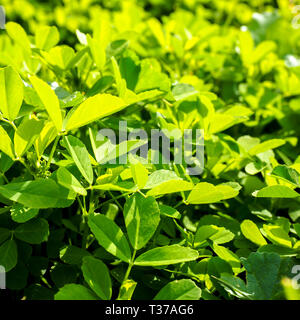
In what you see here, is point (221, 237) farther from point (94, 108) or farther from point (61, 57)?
point (61, 57)

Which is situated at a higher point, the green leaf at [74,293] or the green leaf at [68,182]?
the green leaf at [68,182]

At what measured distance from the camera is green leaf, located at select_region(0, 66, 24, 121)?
32.7 inches

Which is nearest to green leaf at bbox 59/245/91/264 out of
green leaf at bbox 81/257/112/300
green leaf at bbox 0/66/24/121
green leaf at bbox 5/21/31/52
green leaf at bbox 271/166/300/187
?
green leaf at bbox 81/257/112/300

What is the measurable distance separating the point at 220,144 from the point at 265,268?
16.6 inches

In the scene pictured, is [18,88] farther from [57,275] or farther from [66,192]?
[57,275]

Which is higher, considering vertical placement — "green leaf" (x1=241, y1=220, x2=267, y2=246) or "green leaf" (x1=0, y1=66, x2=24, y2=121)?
"green leaf" (x1=0, y1=66, x2=24, y2=121)

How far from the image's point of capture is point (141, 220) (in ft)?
2.52

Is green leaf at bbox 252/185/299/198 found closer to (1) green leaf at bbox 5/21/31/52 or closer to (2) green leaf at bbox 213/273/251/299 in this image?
(2) green leaf at bbox 213/273/251/299

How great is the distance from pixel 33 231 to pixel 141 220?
27 centimetres

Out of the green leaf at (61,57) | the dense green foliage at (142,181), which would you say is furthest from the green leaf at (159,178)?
the green leaf at (61,57)

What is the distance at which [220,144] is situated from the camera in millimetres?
1098

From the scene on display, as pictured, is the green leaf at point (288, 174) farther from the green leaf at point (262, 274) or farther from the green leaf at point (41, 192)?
the green leaf at point (41, 192)

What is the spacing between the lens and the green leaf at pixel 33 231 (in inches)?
33.4

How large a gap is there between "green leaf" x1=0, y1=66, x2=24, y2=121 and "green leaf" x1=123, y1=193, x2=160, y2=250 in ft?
1.10
